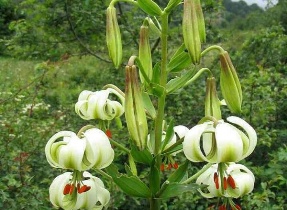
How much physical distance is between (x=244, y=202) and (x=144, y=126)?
118 cm

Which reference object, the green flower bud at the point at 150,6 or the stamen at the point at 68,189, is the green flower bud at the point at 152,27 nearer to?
the green flower bud at the point at 150,6

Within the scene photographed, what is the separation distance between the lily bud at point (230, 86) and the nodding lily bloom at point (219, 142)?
27mm

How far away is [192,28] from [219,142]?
20 centimetres

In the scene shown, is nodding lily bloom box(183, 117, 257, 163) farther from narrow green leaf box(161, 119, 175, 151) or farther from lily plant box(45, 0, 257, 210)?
narrow green leaf box(161, 119, 175, 151)

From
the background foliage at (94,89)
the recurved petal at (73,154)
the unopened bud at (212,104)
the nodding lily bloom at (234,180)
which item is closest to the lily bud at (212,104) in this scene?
the unopened bud at (212,104)

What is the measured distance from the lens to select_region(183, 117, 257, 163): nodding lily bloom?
83 centimetres

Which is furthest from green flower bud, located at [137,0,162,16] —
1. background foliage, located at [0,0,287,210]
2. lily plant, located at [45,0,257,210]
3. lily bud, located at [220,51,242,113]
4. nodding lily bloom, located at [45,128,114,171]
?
background foliage, located at [0,0,287,210]

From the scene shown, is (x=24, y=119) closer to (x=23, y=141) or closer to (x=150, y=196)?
(x=23, y=141)

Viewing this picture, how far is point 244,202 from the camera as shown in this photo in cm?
192

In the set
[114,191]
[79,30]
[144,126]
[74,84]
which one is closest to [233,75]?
[144,126]

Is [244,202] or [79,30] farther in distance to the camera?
[79,30]

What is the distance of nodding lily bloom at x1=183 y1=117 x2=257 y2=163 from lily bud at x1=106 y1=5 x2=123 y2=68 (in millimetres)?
211

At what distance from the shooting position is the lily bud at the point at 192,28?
34.4 inches

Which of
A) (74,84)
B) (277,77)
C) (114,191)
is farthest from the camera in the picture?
(74,84)
